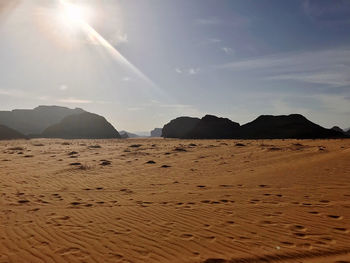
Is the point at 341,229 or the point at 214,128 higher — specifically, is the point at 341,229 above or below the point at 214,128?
below

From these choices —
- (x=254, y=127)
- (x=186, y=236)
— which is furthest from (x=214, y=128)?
(x=186, y=236)

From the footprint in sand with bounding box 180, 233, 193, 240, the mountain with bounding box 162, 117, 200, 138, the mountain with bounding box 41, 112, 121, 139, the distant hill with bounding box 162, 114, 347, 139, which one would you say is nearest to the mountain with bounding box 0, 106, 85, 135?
the mountain with bounding box 41, 112, 121, 139

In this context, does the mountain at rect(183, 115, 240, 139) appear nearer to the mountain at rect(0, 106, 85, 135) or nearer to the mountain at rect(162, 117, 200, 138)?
the mountain at rect(162, 117, 200, 138)

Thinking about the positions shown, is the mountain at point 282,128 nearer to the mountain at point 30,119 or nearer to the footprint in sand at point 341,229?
the footprint in sand at point 341,229

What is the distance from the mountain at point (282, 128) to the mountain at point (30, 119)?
116 metres

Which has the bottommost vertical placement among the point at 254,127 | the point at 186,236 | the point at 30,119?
the point at 186,236

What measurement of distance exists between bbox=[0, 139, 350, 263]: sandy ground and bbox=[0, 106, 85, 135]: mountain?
157934mm

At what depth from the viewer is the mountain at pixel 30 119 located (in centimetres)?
15979

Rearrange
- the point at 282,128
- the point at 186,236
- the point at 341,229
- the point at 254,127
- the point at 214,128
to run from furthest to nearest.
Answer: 1. the point at 214,128
2. the point at 254,127
3. the point at 282,128
4. the point at 341,229
5. the point at 186,236

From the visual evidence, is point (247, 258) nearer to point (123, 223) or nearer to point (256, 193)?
point (123, 223)

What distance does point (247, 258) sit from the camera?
16.3ft

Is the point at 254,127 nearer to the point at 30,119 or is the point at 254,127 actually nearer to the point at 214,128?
the point at 214,128

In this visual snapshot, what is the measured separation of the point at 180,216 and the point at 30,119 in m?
195

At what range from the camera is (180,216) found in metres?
7.47
